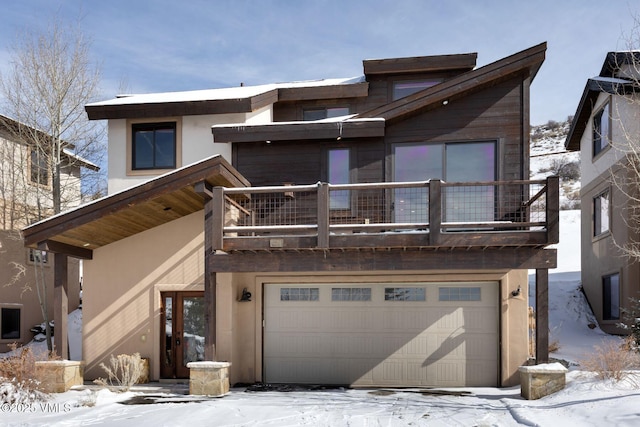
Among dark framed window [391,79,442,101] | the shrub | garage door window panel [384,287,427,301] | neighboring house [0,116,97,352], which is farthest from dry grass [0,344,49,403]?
dark framed window [391,79,442,101]

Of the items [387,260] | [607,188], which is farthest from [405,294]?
[607,188]

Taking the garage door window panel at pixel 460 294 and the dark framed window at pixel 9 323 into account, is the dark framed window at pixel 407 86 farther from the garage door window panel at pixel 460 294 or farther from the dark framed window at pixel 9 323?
the dark framed window at pixel 9 323

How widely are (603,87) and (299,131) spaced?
993 cm

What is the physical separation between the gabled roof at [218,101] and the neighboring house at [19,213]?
163 inches

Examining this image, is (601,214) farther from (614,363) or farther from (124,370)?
(124,370)

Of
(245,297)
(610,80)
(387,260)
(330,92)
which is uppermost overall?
(610,80)

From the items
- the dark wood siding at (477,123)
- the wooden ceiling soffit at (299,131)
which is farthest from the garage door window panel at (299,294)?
the dark wood siding at (477,123)

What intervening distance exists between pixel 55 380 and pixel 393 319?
695 cm

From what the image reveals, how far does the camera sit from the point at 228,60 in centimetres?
1758

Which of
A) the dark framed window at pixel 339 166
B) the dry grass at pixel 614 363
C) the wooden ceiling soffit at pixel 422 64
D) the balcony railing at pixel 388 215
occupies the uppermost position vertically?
the wooden ceiling soffit at pixel 422 64

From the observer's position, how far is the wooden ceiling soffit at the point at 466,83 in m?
11.3

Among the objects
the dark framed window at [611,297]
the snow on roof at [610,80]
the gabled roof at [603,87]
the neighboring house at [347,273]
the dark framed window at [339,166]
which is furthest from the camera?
the dark framed window at [611,297]

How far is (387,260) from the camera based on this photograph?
9617mm

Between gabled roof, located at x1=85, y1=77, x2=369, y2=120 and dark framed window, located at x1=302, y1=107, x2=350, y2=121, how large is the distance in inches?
15.1
